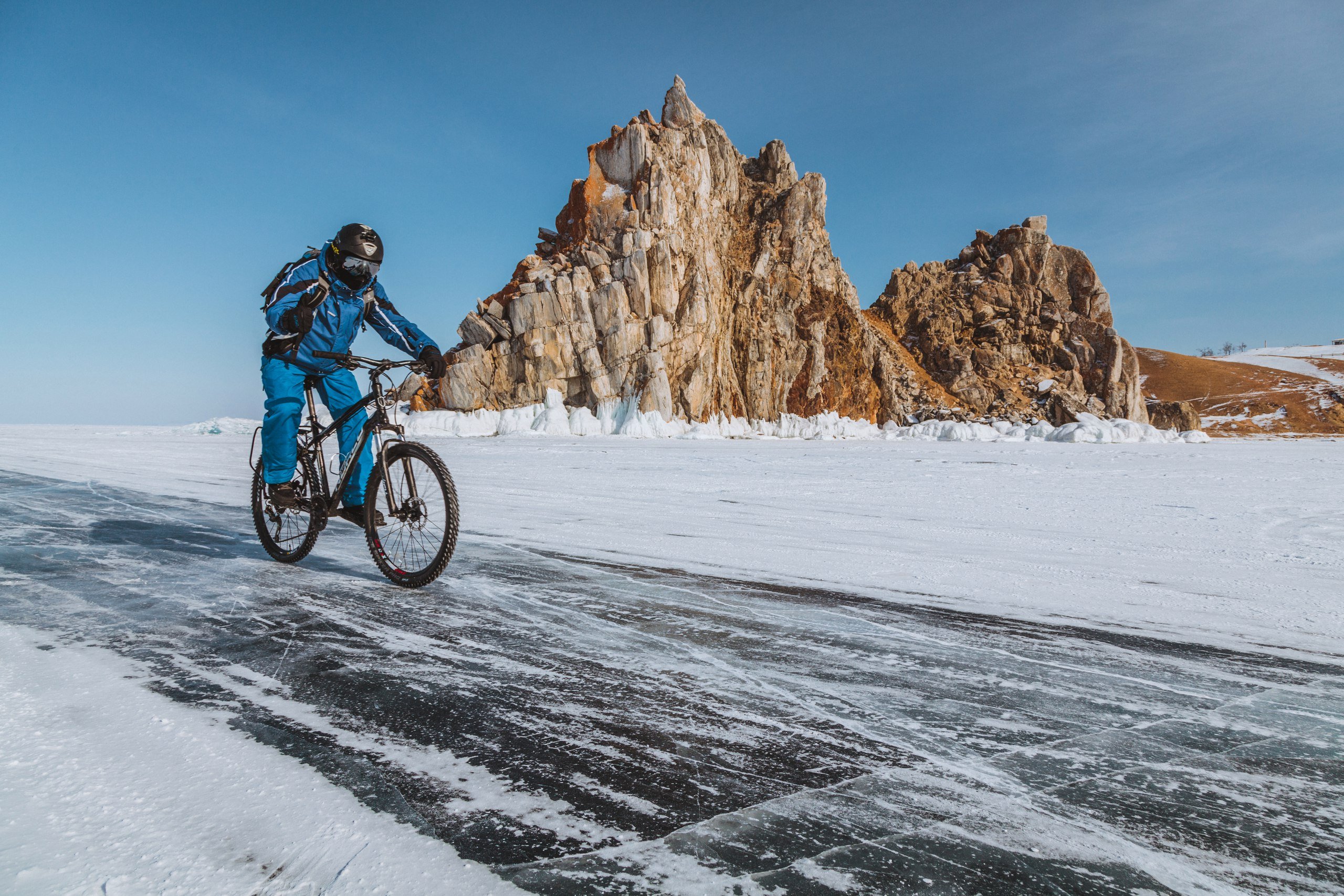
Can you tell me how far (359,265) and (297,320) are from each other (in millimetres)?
565

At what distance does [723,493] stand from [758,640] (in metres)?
7.05

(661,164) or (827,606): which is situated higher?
Result: (661,164)

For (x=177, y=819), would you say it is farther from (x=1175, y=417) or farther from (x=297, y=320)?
(x=1175, y=417)

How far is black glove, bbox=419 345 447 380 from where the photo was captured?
441 centimetres

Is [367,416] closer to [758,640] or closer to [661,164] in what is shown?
[758,640]

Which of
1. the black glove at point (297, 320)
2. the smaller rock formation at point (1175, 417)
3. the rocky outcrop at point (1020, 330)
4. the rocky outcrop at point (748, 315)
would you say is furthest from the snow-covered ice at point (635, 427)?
the black glove at point (297, 320)

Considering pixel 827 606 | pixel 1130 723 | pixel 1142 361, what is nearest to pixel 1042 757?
pixel 1130 723

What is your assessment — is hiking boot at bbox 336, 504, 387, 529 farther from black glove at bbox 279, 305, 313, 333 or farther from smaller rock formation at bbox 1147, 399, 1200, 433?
smaller rock formation at bbox 1147, 399, 1200, 433

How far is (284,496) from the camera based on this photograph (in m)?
4.46

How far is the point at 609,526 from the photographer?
6375 mm

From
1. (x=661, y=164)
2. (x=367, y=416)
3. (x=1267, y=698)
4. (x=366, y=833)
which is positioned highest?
(x=661, y=164)

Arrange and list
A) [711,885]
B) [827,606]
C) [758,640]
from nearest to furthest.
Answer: [711,885]
[758,640]
[827,606]

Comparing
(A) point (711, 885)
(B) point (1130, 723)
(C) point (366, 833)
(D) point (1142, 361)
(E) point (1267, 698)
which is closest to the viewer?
(A) point (711, 885)

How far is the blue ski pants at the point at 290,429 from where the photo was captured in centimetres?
434
